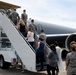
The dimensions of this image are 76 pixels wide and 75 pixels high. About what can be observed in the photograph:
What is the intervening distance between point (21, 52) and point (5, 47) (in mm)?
1696

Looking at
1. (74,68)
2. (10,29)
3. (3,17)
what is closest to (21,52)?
(10,29)

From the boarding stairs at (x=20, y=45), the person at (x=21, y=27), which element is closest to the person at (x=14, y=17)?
the boarding stairs at (x=20, y=45)

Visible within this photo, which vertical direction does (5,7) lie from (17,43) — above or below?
above

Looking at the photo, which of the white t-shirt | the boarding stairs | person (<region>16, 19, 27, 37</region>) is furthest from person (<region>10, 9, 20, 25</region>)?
the white t-shirt

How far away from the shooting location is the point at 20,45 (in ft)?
33.2

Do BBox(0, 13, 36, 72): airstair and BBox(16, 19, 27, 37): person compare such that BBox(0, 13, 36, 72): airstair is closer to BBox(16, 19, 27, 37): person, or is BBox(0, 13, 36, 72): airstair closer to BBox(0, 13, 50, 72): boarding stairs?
BBox(0, 13, 50, 72): boarding stairs

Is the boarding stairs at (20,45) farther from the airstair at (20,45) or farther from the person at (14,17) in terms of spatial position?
the person at (14,17)

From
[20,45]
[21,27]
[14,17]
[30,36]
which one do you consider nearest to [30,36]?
[30,36]

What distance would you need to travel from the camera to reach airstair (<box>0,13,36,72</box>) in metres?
9.36

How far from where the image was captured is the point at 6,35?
11141 mm

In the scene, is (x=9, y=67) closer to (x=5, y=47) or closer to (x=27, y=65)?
(x=5, y=47)

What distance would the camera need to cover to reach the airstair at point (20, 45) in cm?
936

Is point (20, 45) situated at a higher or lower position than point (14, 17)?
lower

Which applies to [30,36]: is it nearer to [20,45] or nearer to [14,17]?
[20,45]
